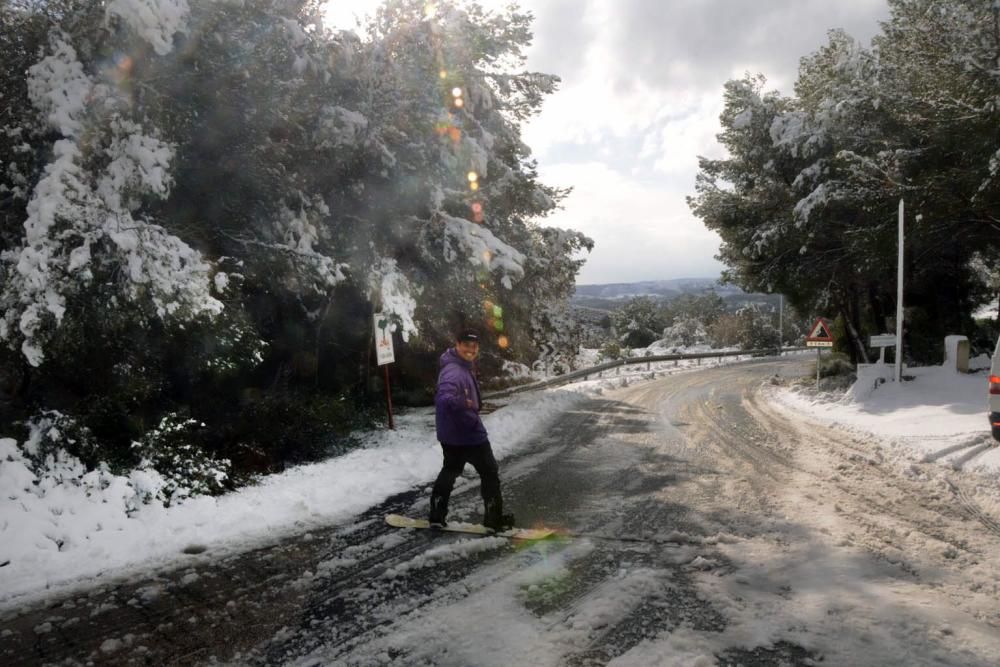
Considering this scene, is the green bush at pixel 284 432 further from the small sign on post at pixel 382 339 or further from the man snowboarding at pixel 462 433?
the man snowboarding at pixel 462 433

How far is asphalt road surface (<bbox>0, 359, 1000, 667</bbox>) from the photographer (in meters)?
3.31

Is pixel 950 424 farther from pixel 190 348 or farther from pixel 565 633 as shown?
pixel 190 348

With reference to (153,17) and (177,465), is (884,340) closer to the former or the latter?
(177,465)

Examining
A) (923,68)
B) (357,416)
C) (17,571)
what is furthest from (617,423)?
(923,68)

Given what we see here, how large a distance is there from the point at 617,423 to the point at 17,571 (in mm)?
10183

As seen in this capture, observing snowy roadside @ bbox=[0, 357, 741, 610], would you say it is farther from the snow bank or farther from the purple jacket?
the purple jacket

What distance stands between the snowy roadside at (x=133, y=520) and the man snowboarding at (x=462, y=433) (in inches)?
48.5

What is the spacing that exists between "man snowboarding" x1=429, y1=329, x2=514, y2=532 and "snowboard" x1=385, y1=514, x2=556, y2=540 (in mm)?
73

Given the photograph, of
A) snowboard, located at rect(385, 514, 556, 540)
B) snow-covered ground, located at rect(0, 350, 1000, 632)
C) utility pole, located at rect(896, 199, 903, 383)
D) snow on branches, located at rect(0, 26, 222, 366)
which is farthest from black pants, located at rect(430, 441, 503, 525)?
utility pole, located at rect(896, 199, 903, 383)

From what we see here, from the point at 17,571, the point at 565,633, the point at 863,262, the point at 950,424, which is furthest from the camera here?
the point at 863,262

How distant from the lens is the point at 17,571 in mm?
4402

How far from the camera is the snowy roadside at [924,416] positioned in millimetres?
7938

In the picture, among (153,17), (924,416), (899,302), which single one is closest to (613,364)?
(899,302)

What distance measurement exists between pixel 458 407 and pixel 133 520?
3.19 m
